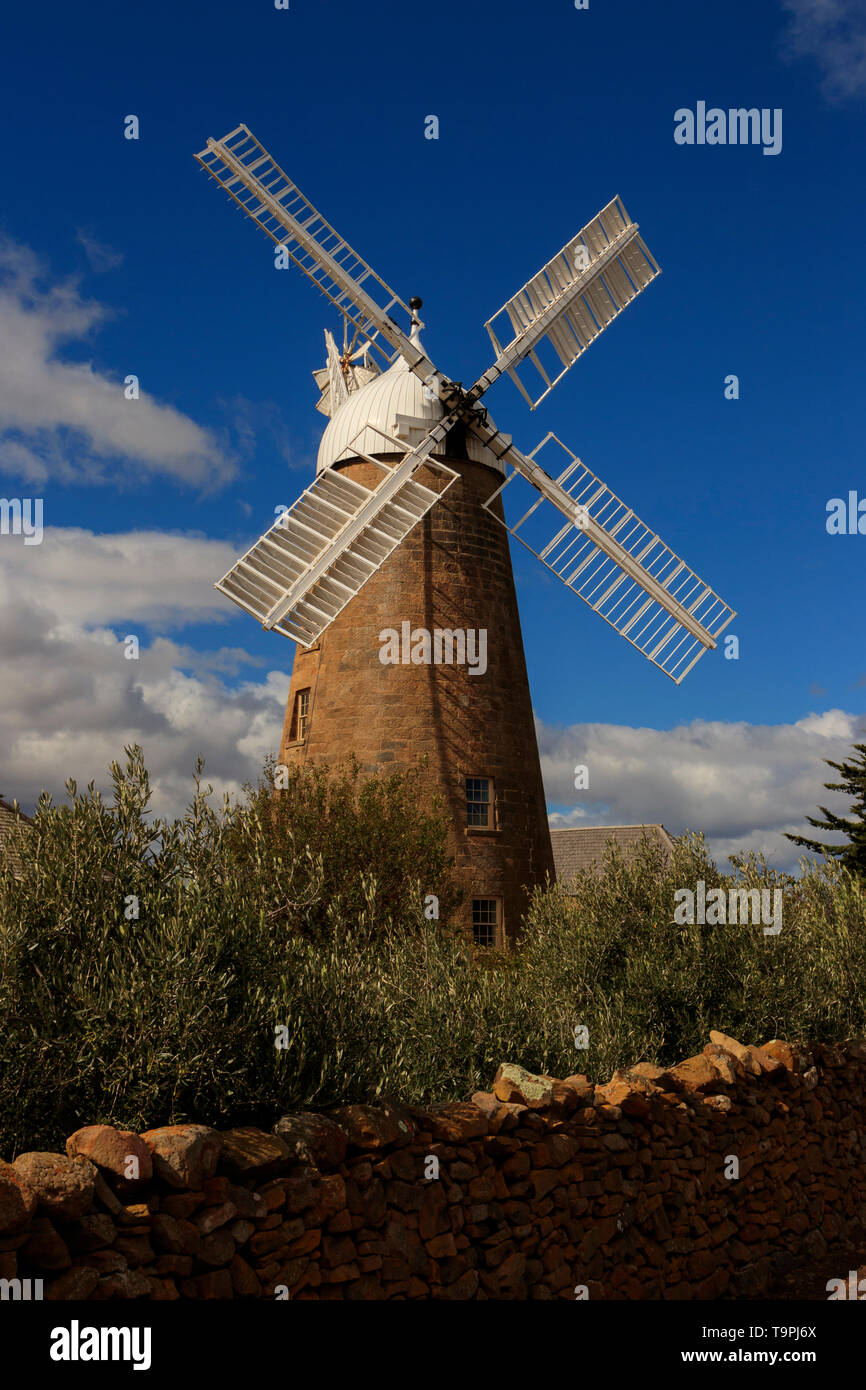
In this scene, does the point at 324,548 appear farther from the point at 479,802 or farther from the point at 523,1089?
the point at 523,1089

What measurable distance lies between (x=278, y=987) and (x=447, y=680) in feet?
43.4

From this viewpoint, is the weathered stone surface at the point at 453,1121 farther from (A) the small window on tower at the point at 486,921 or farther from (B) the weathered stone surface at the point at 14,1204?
(A) the small window on tower at the point at 486,921

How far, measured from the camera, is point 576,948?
492 inches

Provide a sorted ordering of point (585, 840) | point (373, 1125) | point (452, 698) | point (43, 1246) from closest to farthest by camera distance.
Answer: point (43, 1246) < point (373, 1125) < point (452, 698) < point (585, 840)

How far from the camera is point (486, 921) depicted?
62.8 feet

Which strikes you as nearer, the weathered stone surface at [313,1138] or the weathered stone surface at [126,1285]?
the weathered stone surface at [126,1285]

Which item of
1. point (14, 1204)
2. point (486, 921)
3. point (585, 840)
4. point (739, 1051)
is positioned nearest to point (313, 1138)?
point (14, 1204)

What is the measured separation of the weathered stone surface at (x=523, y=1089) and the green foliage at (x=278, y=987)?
772 millimetres

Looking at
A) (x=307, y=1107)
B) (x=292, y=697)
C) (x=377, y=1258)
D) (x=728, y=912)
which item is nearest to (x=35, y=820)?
(x=307, y=1107)

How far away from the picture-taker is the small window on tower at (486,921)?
62.0 feet

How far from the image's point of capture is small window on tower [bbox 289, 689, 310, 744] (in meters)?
21.0

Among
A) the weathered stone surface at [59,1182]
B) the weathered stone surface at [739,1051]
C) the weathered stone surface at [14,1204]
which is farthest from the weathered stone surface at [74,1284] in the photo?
the weathered stone surface at [739,1051]
